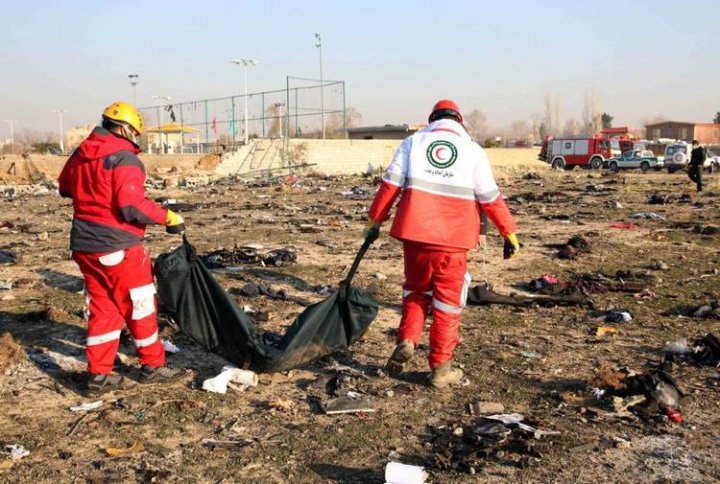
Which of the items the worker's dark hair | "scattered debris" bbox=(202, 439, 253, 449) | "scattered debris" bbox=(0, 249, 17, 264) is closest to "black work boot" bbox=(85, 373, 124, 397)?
"scattered debris" bbox=(202, 439, 253, 449)

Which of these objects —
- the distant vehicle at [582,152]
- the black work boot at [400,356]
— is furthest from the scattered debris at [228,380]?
the distant vehicle at [582,152]

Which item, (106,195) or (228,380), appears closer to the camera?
(106,195)

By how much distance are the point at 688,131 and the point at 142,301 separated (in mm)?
91808

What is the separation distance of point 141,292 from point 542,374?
8.54 ft

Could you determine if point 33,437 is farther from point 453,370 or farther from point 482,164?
point 482,164

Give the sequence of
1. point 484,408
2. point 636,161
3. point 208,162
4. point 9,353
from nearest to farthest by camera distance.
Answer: point 484,408 < point 9,353 < point 208,162 < point 636,161

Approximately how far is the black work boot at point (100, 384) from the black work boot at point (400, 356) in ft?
5.55

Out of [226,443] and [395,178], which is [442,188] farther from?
[226,443]

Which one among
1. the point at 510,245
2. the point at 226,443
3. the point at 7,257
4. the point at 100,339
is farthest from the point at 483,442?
the point at 7,257

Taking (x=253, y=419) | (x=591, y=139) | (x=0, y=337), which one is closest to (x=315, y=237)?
(x=0, y=337)

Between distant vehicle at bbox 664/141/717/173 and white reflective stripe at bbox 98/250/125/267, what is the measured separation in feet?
111

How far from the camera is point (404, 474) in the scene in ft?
9.43

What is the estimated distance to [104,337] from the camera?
3.89 m

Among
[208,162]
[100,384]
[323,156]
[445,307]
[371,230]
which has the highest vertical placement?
[323,156]
